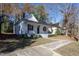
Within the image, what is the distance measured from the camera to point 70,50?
3803 millimetres

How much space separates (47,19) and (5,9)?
70 centimetres

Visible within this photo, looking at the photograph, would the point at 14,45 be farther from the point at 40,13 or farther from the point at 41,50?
the point at 40,13

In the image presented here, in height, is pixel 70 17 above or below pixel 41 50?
above

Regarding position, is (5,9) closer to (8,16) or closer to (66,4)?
(8,16)

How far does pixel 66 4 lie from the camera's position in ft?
12.5

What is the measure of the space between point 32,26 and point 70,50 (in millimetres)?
719

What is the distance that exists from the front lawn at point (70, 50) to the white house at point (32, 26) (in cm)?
35

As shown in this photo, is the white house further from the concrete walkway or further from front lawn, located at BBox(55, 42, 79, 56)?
front lawn, located at BBox(55, 42, 79, 56)

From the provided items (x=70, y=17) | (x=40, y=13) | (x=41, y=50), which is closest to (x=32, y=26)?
(x=40, y=13)

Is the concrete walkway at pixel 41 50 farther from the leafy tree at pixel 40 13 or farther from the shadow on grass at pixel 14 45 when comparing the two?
the leafy tree at pixel 40 13

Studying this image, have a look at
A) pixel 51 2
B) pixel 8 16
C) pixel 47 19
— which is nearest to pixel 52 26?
pixel 47 19

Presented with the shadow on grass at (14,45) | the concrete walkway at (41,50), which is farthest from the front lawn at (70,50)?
the shadow on grass at (14,45)

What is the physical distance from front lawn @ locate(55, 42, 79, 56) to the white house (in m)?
0.35

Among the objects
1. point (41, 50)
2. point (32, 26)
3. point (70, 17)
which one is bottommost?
point (41, 50)
